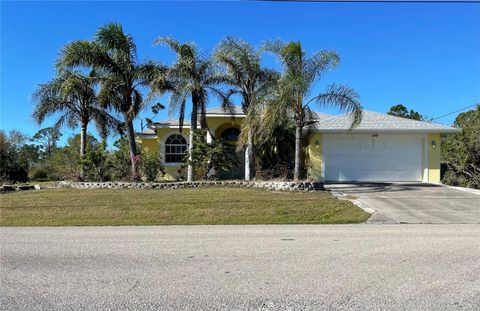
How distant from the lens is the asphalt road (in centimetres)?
505

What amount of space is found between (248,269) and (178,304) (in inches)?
66.9

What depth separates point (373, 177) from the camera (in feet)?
71.7

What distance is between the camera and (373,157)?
21766 millimetres

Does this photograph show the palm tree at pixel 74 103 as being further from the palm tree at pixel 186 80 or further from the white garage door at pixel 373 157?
the white garage door at pixel 373 157

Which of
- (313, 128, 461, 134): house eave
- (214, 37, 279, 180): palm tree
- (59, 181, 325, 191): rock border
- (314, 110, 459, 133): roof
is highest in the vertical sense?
(214, 37, 279, 180): palm tree

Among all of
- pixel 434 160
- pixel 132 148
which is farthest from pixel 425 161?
pixel 132 148

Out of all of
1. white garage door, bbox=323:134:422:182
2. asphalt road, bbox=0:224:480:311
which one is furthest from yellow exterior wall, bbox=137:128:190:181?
asphalt road, bbox=0:224:480:311

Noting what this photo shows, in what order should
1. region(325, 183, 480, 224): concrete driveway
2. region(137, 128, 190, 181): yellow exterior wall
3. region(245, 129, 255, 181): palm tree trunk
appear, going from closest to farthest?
region(325, 183, 480, 224): concrete driveway
region(245, 129, 255, 181): palm tree trunk
region(137, 128, 190, 181): yellow exterior wall

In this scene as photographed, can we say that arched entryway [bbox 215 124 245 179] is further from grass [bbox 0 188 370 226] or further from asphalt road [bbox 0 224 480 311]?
asphalt road [bbox 0 224 480 311]

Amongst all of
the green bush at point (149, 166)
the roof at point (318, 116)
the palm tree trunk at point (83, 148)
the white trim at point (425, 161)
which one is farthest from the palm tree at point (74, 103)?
the white trim at point (425, 161)

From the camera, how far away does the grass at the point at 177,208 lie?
42.3 ft

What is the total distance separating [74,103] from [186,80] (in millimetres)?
6365

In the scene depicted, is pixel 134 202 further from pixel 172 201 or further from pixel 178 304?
pixel 178 304

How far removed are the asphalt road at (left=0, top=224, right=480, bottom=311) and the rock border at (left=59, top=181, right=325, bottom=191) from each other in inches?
301
